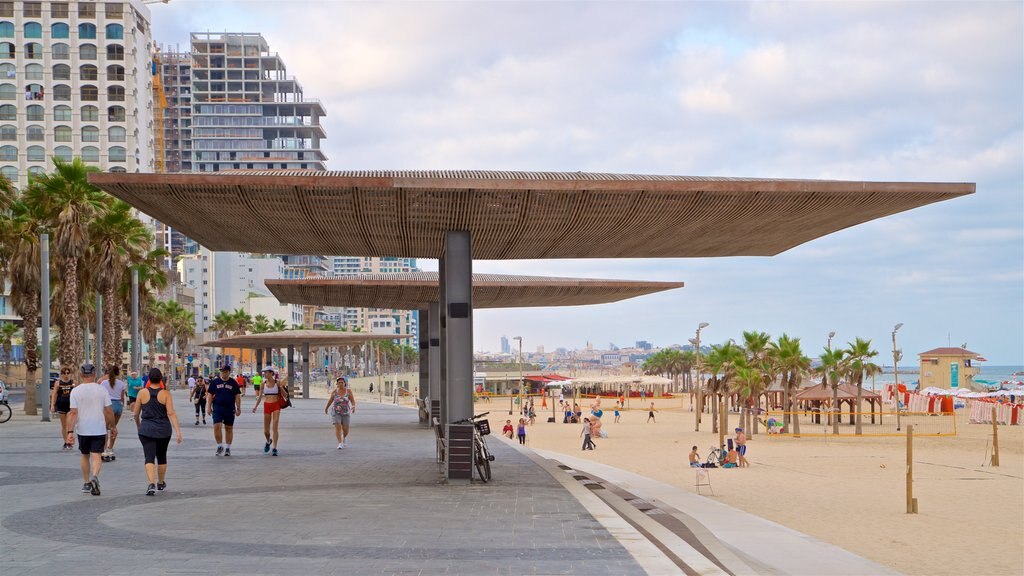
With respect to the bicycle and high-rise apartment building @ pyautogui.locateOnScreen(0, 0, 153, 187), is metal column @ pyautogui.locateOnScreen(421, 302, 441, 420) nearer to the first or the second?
the bicycle

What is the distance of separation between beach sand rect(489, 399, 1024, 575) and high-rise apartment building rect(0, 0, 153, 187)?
74.6 m

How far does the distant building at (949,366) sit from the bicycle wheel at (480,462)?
116 m

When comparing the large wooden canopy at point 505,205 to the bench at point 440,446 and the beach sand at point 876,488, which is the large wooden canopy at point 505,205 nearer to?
the bench at point 440,446

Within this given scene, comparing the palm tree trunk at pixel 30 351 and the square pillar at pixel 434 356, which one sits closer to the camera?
the square pillar at pixel 434 356

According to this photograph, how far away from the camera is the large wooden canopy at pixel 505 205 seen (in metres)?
13.1

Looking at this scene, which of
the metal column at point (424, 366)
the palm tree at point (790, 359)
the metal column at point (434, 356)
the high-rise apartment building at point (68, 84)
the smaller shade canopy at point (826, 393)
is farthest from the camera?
the high-rise apartment building at point (68, 84)

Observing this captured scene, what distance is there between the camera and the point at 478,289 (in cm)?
2781

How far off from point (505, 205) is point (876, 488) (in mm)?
16666

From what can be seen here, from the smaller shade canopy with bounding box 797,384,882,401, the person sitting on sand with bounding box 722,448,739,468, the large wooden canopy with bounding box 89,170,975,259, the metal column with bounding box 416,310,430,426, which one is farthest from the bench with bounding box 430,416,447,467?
the smaller shade canopy with bounding box 797,384,882,401

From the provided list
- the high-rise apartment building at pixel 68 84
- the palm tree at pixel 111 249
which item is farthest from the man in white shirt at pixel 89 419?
the high-rise apartment building at pixel 68 84

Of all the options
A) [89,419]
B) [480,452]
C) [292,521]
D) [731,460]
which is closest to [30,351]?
[731,460]

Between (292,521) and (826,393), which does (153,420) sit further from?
(826,393)

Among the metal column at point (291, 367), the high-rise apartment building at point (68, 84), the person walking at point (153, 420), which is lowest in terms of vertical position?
the metal column at point (291, 367)

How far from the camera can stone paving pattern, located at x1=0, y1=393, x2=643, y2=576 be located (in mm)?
8523
